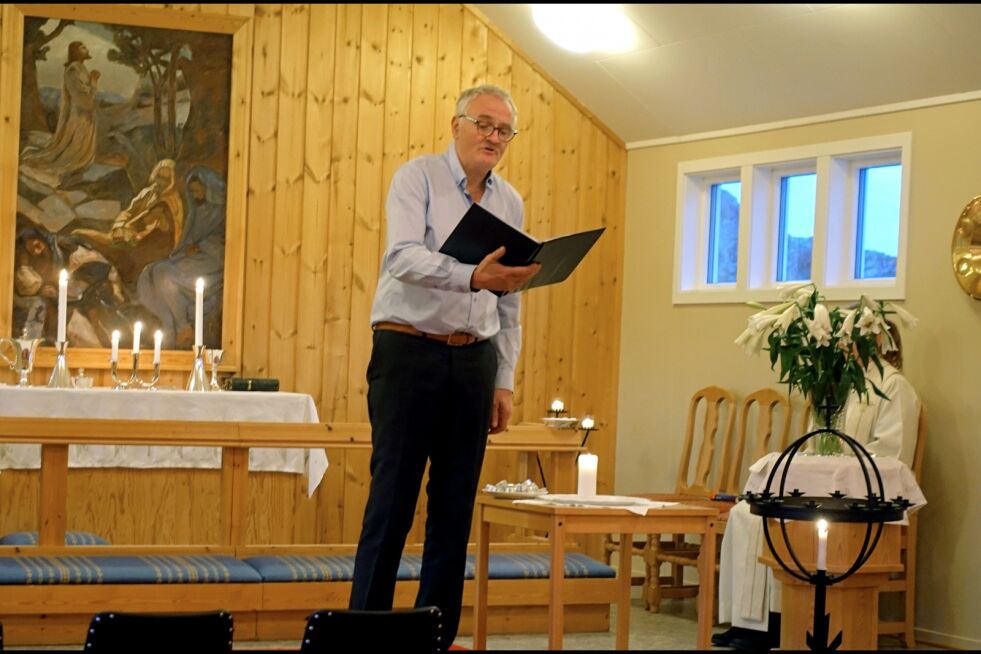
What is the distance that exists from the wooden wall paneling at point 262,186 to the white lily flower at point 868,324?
306 centimetres

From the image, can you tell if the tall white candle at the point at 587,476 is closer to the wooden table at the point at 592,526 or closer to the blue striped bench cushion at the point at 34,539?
the wooden table at the point at 592,526

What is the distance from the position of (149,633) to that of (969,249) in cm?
428

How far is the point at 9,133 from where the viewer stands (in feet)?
21.2

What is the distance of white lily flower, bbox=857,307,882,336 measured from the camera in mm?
5098

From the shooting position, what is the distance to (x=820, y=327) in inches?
199

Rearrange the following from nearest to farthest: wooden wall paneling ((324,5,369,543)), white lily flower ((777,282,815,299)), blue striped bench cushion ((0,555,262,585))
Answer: blue striped bench cushion ((0,555,262,585)) < white lily flower ((777,282,815,299)) < wooden wall paneling ((324,5,369,543))

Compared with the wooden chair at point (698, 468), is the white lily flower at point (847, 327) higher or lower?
higher

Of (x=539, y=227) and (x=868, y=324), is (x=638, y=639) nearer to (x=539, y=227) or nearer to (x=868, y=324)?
(x=868, y=324)

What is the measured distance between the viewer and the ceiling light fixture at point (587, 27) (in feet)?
20.9

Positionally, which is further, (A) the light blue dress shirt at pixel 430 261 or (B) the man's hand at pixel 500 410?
(B) the man's hand at pixel 500 410

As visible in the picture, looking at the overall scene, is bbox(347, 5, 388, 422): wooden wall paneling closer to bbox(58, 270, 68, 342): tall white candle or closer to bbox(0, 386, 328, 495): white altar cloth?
bbox(0, 386, 328, 495): white altar cloth

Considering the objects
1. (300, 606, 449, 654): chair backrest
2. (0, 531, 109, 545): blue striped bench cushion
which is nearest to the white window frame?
(0, 531, 109, 545): blue striped bench cushion

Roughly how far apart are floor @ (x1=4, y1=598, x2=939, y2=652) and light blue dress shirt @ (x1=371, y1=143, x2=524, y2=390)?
151 centimetres

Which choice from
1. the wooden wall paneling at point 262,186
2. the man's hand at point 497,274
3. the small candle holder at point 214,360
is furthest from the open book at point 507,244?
the wooden wall paneling at point 262,186
